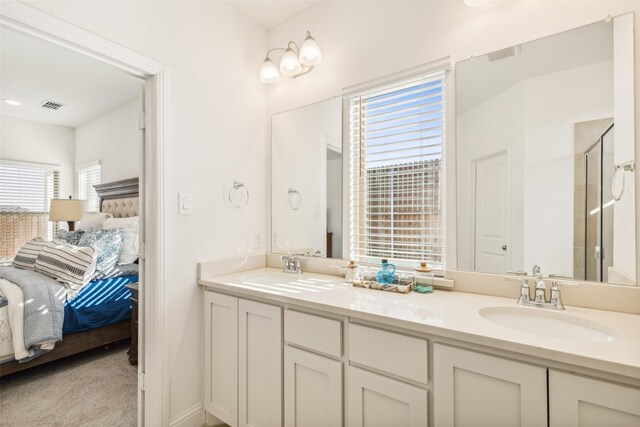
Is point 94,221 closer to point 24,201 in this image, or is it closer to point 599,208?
point 24,201

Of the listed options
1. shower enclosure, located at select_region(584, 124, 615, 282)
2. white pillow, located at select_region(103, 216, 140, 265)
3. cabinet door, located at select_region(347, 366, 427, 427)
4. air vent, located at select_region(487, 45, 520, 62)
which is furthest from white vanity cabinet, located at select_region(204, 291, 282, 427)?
white pillow, located at select_region(103, 216, 140, 265)

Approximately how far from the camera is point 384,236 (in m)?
1.81

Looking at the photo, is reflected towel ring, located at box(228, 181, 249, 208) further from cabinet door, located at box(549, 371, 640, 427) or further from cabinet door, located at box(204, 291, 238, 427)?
cabinet door, located at box(549, 371, 640, 427)

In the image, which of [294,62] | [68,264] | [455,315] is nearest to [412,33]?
[294,62]

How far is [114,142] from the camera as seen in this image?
405cm

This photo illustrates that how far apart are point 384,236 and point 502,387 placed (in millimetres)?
986

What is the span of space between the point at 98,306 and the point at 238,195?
5.57ft

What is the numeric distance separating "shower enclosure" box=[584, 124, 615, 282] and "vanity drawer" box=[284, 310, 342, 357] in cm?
105

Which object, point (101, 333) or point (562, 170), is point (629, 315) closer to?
point (562, 170)

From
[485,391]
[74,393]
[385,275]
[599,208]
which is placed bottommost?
[74,393]

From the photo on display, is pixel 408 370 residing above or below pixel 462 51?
below

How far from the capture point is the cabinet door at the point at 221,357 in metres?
1.62

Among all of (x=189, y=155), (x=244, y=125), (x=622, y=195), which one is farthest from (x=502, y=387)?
(x=244, y=125)

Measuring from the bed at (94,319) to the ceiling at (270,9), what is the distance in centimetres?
251
